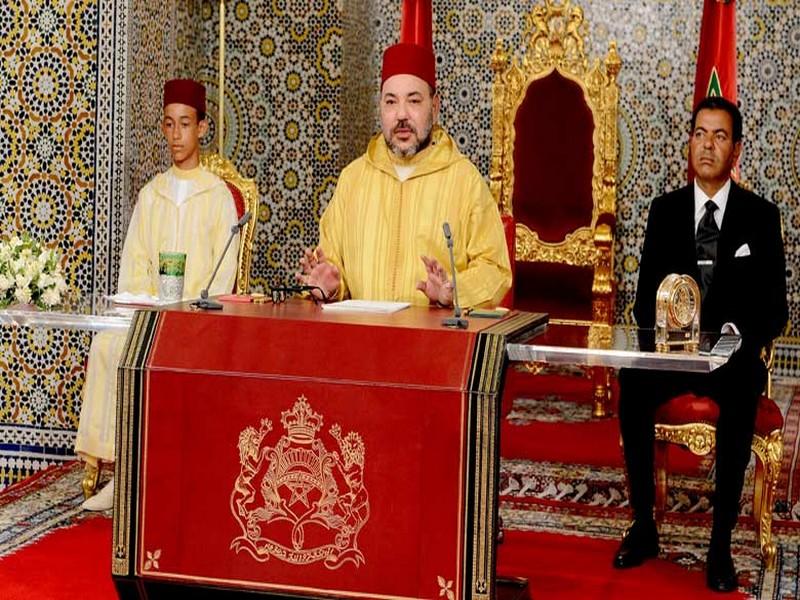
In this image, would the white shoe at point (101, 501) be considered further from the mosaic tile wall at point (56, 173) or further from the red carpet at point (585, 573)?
the red carpet at point (585, 573)

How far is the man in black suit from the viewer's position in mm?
4133

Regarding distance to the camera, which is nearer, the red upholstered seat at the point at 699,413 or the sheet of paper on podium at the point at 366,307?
the sheet of paper on podium at the point at 366,307

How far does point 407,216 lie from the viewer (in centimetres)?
411

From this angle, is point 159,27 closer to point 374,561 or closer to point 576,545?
point 576,545

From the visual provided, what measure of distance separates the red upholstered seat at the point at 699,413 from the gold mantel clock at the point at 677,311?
2.42 feet

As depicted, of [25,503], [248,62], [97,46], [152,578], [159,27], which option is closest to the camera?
[152,578]

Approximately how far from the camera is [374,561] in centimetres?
327

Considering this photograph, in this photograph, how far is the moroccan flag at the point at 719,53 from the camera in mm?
6613

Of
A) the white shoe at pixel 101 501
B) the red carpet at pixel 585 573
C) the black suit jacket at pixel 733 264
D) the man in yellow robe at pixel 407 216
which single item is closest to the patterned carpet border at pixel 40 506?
the white shoe at pixel 101 501

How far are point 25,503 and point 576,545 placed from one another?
2.20 m

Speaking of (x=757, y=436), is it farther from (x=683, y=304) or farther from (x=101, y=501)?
(x=101, y=501)

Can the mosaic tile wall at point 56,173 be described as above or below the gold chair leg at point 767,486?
above

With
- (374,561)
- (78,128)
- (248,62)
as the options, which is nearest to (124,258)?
(78,128)

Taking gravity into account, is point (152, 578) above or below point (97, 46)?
below
